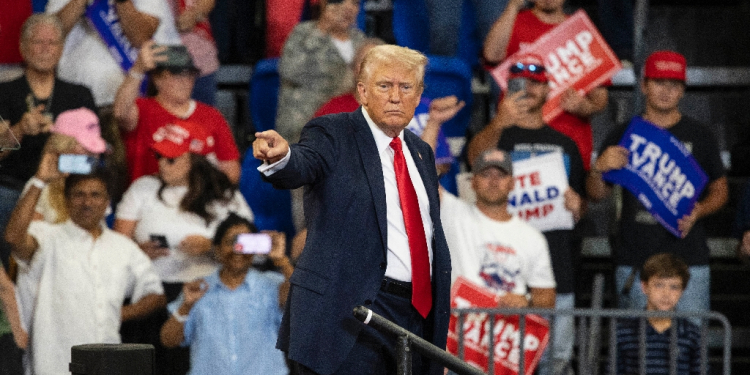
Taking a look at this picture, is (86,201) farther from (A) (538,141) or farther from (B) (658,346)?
(B) (658,346)

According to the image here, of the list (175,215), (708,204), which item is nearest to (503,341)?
(708,204)

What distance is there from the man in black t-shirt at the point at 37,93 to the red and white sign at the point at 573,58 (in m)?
2.34

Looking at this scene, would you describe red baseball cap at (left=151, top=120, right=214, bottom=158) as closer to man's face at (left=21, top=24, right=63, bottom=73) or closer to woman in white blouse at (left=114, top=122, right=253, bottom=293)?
woman in white blouse at (left=114, top=122, right=253, bottom=293)

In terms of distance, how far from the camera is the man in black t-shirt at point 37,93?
499 centimetres

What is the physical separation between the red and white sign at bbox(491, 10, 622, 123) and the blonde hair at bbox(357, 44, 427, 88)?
289cm

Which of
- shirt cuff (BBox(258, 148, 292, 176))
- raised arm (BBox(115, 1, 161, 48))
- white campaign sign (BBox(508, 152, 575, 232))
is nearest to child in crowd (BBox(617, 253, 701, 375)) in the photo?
white campaign sign (BBox(508, 152, 575, 232))

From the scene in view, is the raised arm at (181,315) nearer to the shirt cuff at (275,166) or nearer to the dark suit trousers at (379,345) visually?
the dark suit trousers at (379,345)

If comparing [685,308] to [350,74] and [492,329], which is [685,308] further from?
[350,74]

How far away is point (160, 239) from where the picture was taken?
521 centimetres

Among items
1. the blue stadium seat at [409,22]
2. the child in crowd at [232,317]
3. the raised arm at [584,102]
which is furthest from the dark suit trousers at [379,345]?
the blue stadium seat at [409,22]

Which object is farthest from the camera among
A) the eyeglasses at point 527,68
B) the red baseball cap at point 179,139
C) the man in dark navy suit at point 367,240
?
the eyeglasses at point 527,68

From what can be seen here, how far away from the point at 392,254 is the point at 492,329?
190 cm

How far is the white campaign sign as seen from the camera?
5.44m

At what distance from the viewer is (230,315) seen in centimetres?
493
